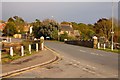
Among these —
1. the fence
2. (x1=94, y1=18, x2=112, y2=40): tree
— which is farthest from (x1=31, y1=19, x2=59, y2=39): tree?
the fence

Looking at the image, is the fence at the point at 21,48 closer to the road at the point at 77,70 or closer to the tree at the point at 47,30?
the road at the point at 77,70

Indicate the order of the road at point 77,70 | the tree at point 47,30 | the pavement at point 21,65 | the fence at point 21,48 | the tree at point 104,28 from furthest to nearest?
1. the tree at point 47,30
2. the tree at point 104,28
3. the fence at point 21,48
4. the pavement at point 21,65
5. the road at point 77,70

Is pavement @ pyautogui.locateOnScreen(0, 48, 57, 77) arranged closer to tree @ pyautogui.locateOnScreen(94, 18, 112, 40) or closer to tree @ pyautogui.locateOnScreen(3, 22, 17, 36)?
tree @ pyautogui.locateOnScreen(94, 18, 112, 40)

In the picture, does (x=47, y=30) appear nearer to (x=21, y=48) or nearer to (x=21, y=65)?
(x=21, y=48)

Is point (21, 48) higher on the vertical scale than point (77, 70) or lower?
higher

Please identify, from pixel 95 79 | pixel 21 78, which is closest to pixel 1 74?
pixel 21 78

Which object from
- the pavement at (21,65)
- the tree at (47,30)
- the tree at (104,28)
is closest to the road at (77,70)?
the pavement at (21,65)

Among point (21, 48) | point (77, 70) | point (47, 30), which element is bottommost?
point (77, 70)

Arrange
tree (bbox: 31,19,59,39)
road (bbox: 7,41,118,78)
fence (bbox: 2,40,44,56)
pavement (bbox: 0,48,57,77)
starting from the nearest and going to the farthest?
1. road (bbox: 7,41,118,78)
2. pavement (bbox: 0,48,57,77)
3. fence (bbox: 2,40,44,56)
4. tree (bbox: 31,19,59,39)

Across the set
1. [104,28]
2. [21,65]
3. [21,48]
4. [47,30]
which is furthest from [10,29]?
[21,65]

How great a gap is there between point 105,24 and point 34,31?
26483 mm

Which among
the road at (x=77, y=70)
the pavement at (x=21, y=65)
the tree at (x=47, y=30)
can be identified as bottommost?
the road at (x=77, y=70)

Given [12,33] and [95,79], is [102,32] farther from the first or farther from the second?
[95,79]

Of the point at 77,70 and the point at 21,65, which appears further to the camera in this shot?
the point at 21,65
